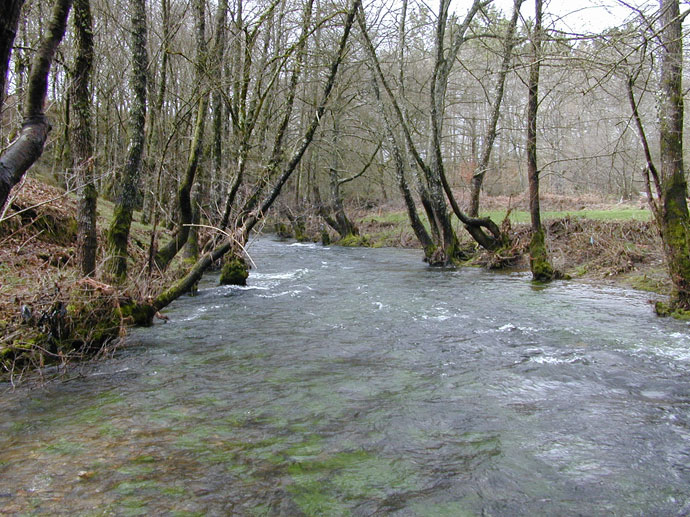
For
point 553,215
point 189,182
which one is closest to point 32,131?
point 189,182

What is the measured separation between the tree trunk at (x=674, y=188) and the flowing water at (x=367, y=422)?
2.80ft

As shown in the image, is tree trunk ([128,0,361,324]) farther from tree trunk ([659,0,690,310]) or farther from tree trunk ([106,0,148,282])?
tree trunk ([659,0,690,310])

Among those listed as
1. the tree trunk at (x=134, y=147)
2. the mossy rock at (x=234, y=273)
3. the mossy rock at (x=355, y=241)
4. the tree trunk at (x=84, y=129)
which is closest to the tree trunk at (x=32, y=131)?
the tree trunk at (x=84, y=129)

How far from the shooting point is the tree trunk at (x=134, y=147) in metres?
7.80

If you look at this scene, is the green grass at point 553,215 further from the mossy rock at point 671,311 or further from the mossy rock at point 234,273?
the mossy rock at point 234,273

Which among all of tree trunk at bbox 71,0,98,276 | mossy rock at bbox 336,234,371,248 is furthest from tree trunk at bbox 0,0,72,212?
mossy rock at bbox 336,234,371,248

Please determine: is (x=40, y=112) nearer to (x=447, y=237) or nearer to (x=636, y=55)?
(x=636, y=55)

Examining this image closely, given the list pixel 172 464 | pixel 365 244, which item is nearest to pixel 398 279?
pixel 172 464

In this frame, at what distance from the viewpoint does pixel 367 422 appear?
14.8 feet

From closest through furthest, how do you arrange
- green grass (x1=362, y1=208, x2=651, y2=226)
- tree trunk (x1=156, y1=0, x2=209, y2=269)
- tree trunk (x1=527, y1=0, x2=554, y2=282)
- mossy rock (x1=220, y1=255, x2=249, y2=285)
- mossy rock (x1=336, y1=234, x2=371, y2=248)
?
tree trunk (x1=156, y1=0, x2=209, y2=269)
tree trunk (x1=527, y1=0, x2=554, y2=282)
mossy rock (x1=220, y1=255, x2=249, y2=285)
green grass (x1=362, y1=208, x2=651, y2=226)
mossy rock (x1=336, y1=234, x2=371, y2=248)

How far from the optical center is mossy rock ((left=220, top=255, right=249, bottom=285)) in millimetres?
12688

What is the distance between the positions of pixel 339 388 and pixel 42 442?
9.10ft

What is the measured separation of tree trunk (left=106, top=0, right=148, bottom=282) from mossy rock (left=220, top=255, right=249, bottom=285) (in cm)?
478

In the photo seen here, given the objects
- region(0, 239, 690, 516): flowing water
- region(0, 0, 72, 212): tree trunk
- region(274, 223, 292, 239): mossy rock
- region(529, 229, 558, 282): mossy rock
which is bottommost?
region(0, 239, 690, 516): flowing water
